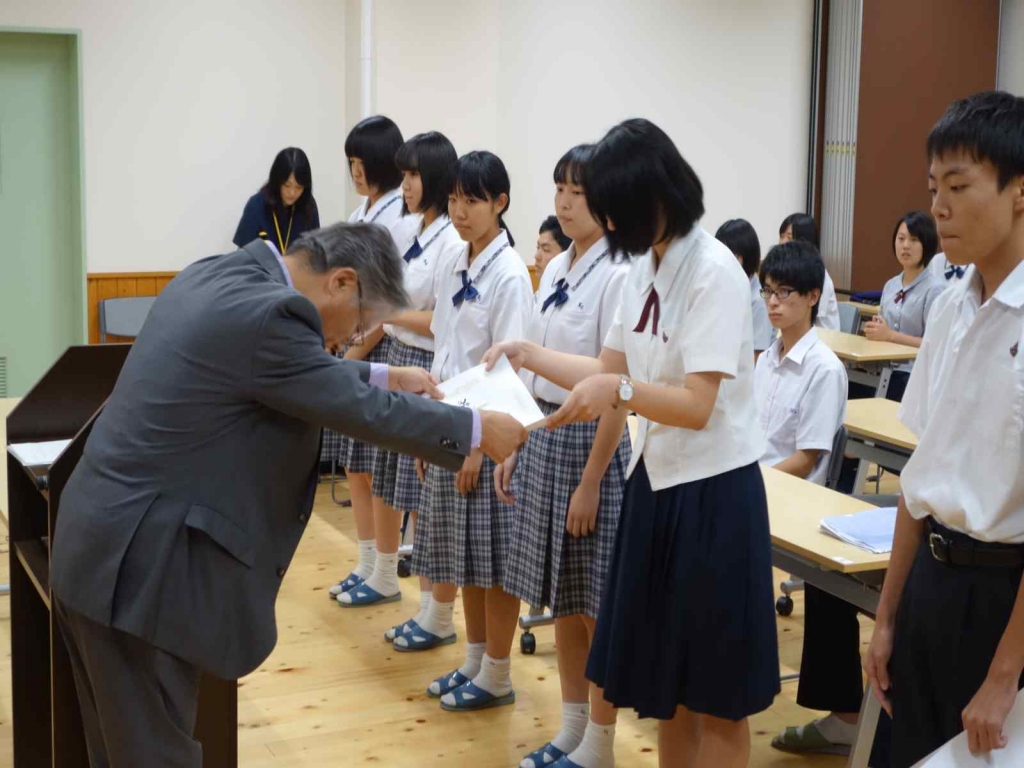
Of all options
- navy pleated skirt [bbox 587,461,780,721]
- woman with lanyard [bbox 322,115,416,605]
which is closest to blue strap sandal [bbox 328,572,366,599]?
woman with lanyard [bbox 322,115,416,605]

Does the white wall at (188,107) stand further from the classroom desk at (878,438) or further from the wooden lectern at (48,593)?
the classroom desk at (878,438)

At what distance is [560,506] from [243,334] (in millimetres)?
1275

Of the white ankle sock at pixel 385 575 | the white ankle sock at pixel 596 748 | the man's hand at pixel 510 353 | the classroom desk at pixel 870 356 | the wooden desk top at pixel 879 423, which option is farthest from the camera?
the classroom desk at pixel 870 356

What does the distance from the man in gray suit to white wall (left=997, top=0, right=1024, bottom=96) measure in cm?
729

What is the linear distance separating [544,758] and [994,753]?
149 cm

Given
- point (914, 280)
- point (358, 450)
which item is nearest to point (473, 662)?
point (358, 450)

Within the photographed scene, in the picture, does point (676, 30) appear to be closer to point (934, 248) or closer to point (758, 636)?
point (934, 248)

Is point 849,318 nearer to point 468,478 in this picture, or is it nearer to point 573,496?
point 468,478

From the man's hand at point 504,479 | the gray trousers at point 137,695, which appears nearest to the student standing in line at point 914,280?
the man's hand at point 504,479

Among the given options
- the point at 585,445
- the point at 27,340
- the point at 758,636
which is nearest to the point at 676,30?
the point at 27,340

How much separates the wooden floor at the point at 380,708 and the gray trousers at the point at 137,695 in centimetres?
111

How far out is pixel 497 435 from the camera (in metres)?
2.03

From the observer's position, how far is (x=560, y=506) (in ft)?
9.46

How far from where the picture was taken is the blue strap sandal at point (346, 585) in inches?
167
